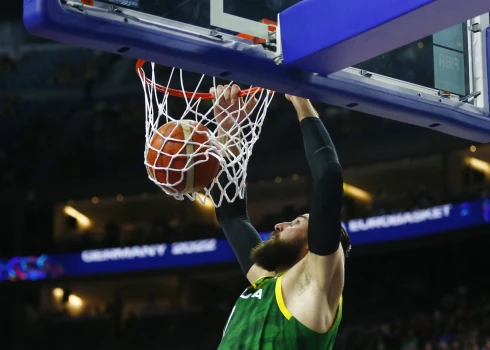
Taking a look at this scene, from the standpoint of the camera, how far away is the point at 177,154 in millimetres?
3480

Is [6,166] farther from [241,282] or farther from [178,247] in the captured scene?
[241,282]

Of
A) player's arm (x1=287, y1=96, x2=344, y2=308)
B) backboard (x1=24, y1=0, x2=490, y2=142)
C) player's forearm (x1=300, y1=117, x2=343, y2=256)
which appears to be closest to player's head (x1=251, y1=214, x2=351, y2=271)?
player's arm (x1=287, y1=96, x2=344, y2=308)

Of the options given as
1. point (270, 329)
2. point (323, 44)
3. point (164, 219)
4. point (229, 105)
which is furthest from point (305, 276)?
point (164, 219)

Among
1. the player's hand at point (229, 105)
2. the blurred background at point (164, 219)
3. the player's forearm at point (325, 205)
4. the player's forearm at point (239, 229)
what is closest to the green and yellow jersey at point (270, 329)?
the player's forearm at point (325, 205)

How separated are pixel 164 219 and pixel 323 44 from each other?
50.6 feet

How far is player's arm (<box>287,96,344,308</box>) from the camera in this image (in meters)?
3.07

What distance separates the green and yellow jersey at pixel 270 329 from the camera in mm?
3223

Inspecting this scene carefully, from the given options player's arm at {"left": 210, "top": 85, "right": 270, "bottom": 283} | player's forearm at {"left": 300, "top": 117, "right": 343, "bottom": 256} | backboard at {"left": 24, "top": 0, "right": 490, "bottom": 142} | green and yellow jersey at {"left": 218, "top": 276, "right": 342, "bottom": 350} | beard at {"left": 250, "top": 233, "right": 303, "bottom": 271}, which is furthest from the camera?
player's arm at {"left": 210, "top": 85, "right": 270, "bottom": 283}

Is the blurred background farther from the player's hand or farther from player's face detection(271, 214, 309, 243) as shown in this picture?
player's face detection(271, 214, 309, 243)

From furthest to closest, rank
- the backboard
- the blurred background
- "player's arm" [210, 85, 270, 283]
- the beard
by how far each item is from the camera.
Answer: the blurred background → "player's arm" [210, 85, 270, 283] → the beard → the backboard

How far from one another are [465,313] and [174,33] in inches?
379

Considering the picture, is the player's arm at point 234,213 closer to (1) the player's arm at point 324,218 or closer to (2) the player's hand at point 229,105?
(2) the player's hand at point 229,105

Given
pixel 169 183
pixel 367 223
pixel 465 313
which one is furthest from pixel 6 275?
pixel 169 183

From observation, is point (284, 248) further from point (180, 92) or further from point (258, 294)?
point (180, 92)
